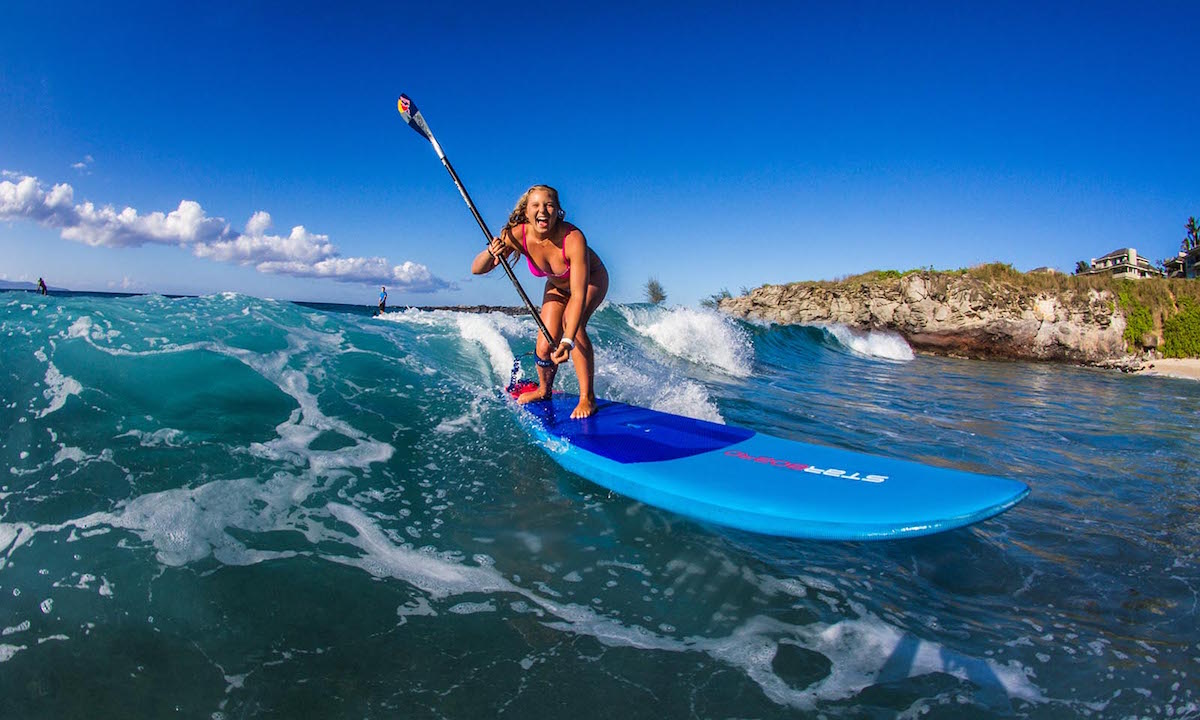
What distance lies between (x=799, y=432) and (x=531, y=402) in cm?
251

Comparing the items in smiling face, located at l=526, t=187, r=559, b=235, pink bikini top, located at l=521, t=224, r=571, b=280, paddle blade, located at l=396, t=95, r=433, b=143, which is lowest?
pink bikini top, located at l=521, t=224, r=571, b=280

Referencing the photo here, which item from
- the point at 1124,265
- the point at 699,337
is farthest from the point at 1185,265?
the point at 699,337

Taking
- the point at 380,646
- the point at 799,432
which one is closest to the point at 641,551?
the point at 380,646

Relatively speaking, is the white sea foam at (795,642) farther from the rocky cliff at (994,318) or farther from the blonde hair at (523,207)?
the rocky cliff at (994,318)

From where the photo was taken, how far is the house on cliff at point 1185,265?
42516 mm

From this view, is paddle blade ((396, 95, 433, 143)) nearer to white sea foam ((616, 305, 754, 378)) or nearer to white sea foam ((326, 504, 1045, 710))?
white sea foam ((326, 504, 1045, 710))

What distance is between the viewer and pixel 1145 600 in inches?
93.4

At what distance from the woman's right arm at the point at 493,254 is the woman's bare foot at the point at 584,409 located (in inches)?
50.8

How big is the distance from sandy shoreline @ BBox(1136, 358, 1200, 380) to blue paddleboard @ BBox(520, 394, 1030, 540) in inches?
853

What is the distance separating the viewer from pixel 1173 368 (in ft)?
63.3

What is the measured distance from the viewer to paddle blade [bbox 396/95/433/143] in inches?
184

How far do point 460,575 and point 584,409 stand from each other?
211 cm

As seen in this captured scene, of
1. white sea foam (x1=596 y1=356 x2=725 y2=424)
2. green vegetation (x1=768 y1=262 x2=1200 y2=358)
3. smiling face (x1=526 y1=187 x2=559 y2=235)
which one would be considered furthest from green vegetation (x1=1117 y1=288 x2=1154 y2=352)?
smiling face (x1=526 y1=187 x2=559 y2=235)

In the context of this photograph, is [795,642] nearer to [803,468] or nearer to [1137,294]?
[803,468]
